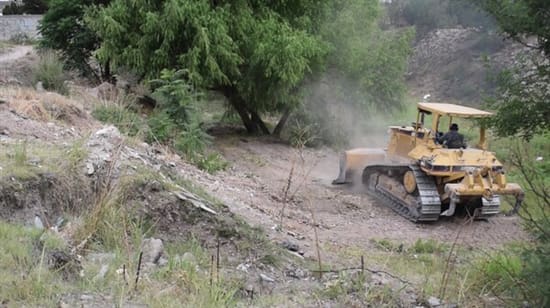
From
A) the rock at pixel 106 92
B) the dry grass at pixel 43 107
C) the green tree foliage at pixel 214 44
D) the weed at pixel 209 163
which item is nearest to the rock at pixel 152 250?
the dry grass at pixel 43 107

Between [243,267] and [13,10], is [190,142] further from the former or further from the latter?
[13,10]

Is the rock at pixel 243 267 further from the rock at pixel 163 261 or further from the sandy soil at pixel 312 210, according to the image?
the sandy soil at pixel 312 210

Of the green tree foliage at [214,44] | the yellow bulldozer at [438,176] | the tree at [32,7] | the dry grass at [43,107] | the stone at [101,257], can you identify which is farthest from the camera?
the tree at [32,7]

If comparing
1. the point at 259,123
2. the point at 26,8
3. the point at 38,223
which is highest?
the point at 26,8

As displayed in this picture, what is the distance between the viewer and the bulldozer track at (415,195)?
10656mm

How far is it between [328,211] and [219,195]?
278 cm

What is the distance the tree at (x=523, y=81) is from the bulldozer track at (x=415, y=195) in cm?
213

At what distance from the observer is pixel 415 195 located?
11133mm

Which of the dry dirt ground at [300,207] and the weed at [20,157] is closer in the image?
the weed at [20,157]

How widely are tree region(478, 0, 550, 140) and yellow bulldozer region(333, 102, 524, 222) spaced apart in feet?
4.39

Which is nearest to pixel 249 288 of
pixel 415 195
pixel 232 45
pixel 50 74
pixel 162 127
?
pixel 415 195

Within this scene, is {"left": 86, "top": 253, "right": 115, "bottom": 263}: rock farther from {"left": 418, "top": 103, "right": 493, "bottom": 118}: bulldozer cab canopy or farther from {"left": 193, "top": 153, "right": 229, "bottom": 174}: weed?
{"left": 418, "top": 103, "right": 493, "bottom": 118}: bulldozer cab canopy

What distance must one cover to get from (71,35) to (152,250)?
1695 centimetres

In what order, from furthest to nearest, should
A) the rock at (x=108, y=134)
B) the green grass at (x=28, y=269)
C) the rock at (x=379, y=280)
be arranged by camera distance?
the rock at (x=108, y=134)
the rock at (x=379, y=280)
the green grass at (x=28, y=269)
